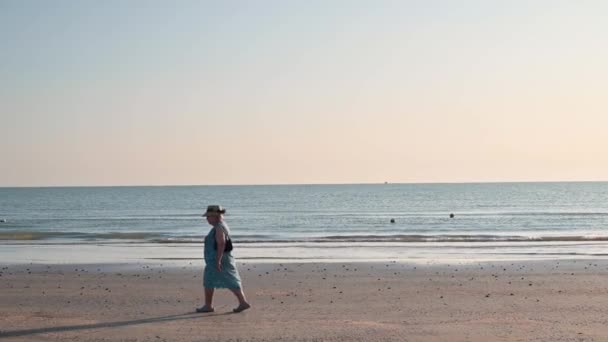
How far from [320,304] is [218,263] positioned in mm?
2127

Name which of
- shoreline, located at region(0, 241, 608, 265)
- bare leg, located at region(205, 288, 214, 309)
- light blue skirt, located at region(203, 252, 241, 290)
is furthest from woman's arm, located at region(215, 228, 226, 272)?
shoreline, located at region(0, 241, 608, 265)

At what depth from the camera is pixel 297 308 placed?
1293 centimetres

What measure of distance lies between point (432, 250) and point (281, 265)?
8537 mm

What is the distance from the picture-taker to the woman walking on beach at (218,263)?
39.6ft

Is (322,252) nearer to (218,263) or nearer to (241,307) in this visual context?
(241,307)

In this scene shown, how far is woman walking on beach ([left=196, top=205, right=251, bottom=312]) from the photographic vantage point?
12.1 metres

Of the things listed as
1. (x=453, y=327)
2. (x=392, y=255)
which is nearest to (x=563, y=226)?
(x=392, y=255)

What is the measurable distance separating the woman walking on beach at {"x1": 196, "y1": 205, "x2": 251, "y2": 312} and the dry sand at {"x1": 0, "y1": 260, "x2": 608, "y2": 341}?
31cm

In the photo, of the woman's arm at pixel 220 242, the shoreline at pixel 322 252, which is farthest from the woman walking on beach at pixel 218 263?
the shoreline at pixel 322 252

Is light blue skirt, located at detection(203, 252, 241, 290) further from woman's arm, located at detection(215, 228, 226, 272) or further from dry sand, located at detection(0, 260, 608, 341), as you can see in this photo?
dry sand, located at detection(0, 260, 608, 341)

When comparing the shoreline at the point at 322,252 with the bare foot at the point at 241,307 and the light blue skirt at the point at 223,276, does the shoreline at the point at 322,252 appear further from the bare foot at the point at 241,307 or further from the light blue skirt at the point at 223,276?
the light blue skirt at the point at 223,276

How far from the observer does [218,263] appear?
12.1 m

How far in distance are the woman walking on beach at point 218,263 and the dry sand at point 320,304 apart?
31 cm

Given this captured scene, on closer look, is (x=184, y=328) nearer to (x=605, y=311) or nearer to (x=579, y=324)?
(x=579, y=324)
